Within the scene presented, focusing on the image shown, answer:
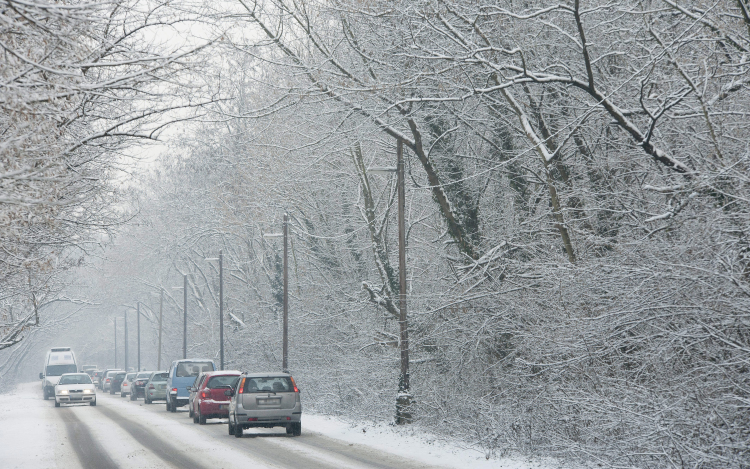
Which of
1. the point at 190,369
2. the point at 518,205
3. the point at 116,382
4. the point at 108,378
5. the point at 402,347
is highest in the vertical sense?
the point at 518,205

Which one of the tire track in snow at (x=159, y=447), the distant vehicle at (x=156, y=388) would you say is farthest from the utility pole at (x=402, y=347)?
the distant vehicle at (x=156, y=388)

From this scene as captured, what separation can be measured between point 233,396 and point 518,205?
27.4 feet

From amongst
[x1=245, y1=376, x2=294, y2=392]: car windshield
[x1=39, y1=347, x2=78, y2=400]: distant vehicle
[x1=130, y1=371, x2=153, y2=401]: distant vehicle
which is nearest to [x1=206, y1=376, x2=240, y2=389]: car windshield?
[x1=245, y1=376, x2=294, y2=392]: car windshield

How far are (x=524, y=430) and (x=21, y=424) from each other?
63.7 feet

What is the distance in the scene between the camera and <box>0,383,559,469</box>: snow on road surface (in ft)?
47.1

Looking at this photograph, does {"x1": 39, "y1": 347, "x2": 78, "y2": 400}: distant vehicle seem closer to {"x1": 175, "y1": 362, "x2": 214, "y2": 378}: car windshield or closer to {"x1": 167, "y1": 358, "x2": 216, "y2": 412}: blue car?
{"x1": 167, "y1": 358, "x2": 216, "y2": 412}: blue car

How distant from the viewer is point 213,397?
85.4ft

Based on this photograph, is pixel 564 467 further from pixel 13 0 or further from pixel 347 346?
pixel 347 346

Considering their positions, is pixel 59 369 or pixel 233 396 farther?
pixel 59 369

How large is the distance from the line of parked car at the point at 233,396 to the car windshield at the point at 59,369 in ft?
59.1

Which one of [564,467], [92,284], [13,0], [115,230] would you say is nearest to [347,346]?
[115,230]

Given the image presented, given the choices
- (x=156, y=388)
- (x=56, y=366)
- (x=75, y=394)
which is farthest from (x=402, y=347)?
(x=56, y=366)

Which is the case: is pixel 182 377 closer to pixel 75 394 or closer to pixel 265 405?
pixel 75 394

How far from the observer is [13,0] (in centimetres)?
766
